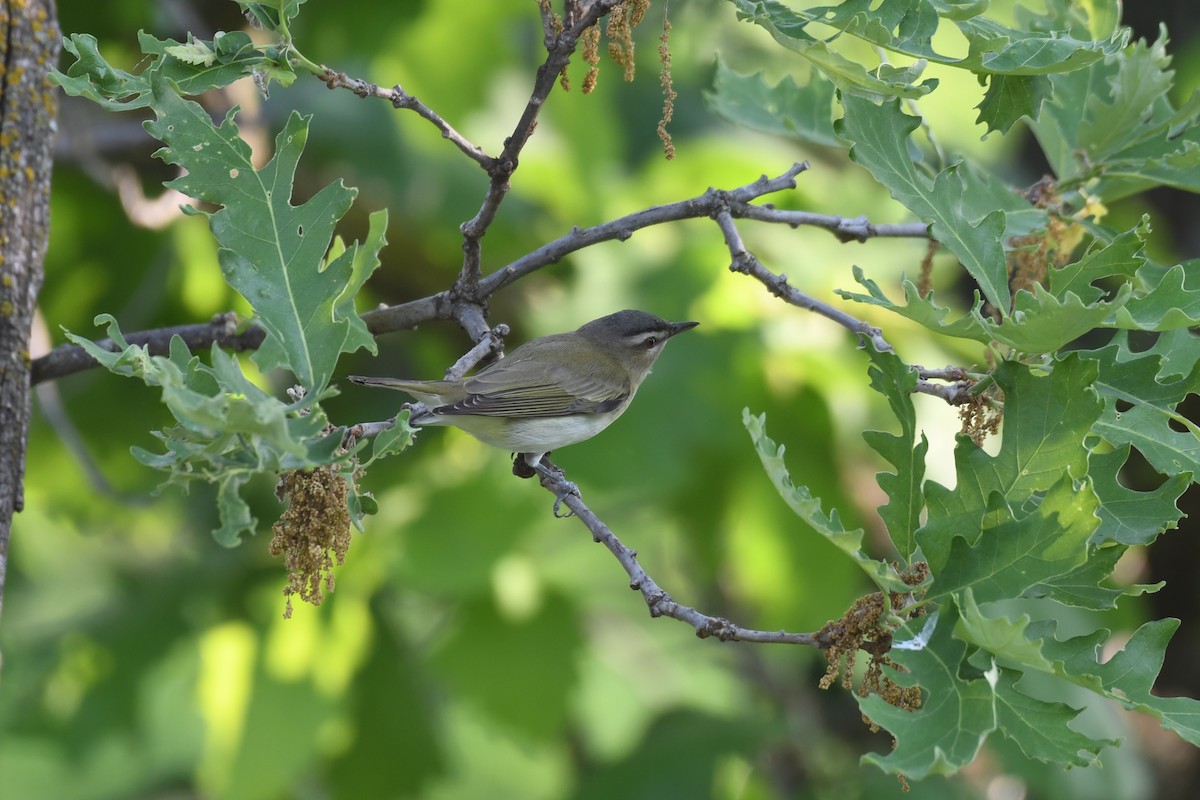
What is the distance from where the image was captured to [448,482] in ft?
16.0

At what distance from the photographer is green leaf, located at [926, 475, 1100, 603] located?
1864 millimetres

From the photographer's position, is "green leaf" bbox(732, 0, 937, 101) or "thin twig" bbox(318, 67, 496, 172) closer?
"green leaf" bbox(732, 0, 937, 101)

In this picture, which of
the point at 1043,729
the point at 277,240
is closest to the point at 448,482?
the point at 277,240

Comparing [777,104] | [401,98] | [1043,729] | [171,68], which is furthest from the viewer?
[777,104]

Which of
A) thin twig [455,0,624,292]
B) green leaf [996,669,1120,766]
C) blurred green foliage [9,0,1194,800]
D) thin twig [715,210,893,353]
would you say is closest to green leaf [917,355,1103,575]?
green leaf [996,669,1120,766]

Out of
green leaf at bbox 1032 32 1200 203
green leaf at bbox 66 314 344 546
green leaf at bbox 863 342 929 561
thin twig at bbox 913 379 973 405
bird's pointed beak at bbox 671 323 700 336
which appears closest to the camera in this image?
green leaf at bbox 66 314 344 546

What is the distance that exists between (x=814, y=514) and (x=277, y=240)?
112 centimetres

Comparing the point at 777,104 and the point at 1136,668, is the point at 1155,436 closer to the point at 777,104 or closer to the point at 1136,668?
the point at 1136,668

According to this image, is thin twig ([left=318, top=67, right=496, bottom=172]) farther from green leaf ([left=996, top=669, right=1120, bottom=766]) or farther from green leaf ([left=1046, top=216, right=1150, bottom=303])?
green leaf ([left=996, top=669, right=1120, bottom=766])

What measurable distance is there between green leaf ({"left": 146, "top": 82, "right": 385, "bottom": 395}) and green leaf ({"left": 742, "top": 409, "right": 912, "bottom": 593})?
27.7 inches

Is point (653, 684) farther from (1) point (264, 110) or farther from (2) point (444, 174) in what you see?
(1) point (264, 110)

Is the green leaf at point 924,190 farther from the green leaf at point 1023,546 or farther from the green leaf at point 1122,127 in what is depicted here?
the green leaf at point 1122,127

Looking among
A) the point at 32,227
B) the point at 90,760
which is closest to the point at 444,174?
the point at 32,227

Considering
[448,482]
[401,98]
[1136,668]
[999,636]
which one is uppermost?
[401,98]
